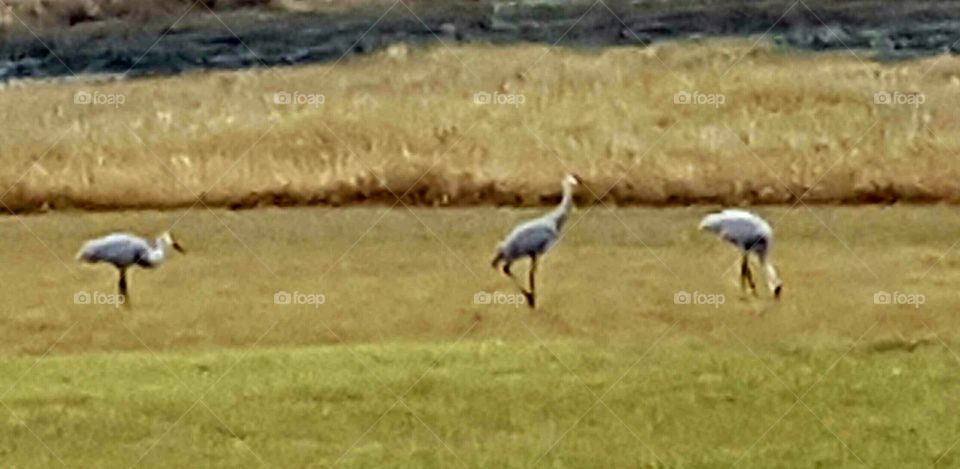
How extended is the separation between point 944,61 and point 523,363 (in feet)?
7.91

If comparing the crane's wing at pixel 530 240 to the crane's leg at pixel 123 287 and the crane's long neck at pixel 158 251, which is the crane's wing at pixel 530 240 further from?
the crane's leg at pixel 123 287

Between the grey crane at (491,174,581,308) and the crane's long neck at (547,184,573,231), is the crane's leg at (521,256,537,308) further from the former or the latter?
the crane's long neck at (547,184,573,231)

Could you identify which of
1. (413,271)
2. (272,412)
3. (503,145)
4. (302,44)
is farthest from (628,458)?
(302,44)

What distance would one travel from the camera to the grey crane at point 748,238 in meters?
4.89

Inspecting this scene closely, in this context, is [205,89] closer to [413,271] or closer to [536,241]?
[413,271]

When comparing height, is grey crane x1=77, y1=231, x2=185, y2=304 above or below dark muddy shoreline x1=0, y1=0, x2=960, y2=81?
below

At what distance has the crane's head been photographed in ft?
16.6

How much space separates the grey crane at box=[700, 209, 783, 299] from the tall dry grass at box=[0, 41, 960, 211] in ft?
1.82

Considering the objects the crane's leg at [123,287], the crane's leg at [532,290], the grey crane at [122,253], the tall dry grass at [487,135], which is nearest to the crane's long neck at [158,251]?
the grey crane at [122,253]

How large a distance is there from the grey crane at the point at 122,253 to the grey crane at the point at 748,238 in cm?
186

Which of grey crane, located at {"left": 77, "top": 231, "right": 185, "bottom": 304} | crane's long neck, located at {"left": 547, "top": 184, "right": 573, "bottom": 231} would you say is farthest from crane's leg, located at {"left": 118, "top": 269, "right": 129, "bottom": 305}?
crane's long neck, located at {"left": 547, "top": 184, "right": 573, "bottom": 231}

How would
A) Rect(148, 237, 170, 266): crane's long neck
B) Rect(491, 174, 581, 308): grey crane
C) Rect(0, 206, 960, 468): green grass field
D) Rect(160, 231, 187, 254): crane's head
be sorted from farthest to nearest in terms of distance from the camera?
Rect(160, 231, 187, 254): crane's head
Rect(148, 237, 170, 266): crane's long neck
Rect(491, 174, 581, 308): grey crane
Rect(0, 206, 960, 468): green grass field

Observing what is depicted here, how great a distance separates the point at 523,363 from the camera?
446cm

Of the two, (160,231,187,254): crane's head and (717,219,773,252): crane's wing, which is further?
(160,231,187,254): crane's head
